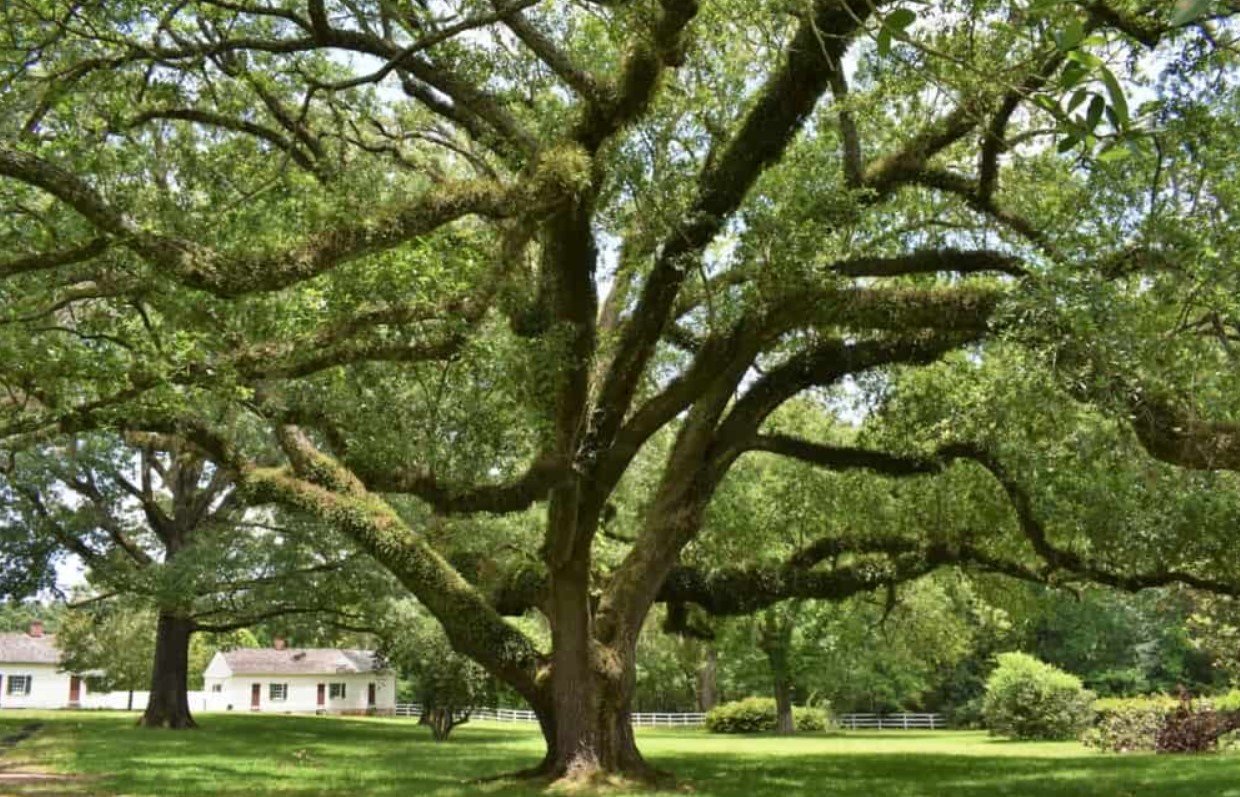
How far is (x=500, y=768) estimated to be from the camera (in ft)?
54.2

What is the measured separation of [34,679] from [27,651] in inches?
69.1

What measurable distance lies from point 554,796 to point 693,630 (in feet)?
22.0

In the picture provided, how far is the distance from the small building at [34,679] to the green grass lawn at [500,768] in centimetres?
4116

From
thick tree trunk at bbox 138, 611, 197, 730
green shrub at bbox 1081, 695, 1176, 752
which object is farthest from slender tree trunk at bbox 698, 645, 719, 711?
thick tree trunk at bbox 138, 611, 197, 730

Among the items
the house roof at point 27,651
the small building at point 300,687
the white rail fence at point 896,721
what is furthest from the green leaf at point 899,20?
the house roof at point 27,651

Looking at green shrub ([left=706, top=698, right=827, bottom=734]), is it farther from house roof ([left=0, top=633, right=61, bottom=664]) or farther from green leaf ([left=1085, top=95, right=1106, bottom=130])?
house roof ([left=0, top=633, right=61, bottom=664])

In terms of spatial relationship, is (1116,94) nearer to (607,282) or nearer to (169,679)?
(607,282)

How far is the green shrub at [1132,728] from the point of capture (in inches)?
890

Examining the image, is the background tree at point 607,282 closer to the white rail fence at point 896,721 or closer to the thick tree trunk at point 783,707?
the thick tree trunk at point 783,707

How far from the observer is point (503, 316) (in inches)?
483

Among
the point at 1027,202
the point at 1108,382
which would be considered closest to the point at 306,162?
the point at 1027,202

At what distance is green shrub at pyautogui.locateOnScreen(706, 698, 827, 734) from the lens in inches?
1519

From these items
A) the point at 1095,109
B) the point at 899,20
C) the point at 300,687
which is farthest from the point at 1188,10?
the point at 300,687

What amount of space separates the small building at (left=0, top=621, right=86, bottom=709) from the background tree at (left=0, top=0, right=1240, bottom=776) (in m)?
56.2
